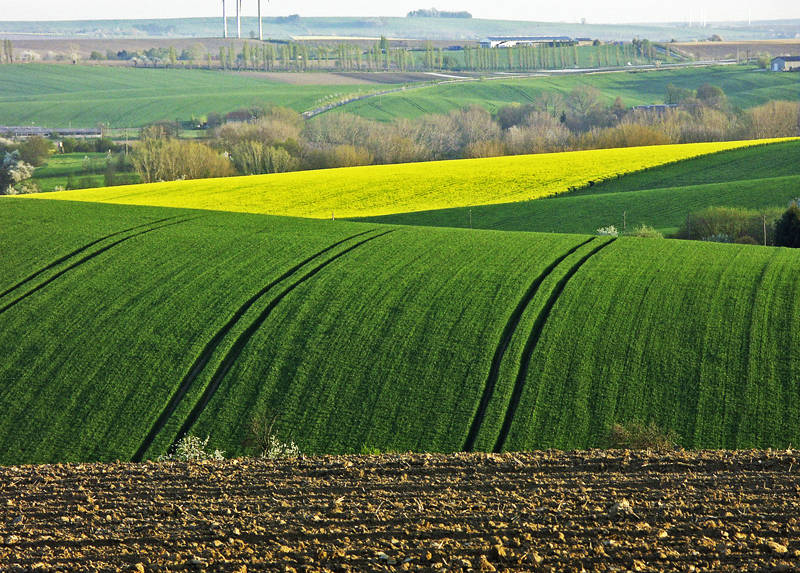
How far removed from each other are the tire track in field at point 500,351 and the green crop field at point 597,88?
327 ft

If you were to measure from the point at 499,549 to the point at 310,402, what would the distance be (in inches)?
502

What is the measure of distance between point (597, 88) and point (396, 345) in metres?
141

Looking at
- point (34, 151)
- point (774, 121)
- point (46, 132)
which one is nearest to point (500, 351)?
point (34, 151)

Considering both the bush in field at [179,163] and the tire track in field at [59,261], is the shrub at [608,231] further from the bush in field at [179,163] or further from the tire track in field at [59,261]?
the bush in field at [179,163]

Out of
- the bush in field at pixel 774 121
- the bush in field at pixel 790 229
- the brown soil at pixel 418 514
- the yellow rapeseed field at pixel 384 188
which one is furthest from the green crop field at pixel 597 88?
the brown soil at pixel 418 514

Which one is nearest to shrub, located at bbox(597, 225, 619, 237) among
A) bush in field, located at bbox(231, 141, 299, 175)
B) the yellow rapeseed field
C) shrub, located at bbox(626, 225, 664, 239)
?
shrub, located at bbox(626, 225, 664, 239)

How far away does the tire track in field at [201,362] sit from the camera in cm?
2214

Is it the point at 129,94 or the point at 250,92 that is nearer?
the point at 250,92

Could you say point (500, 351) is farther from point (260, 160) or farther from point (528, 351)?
point (260, 160)

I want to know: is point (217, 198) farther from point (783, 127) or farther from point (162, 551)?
point (783, 127)

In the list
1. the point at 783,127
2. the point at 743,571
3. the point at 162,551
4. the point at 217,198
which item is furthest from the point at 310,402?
the point at 783,127

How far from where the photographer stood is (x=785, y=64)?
547ft

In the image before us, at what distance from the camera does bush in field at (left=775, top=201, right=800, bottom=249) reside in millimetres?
39375

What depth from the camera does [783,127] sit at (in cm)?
9831
